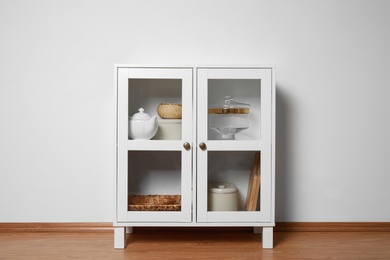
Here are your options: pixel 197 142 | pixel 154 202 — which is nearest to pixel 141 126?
pixel 197 142

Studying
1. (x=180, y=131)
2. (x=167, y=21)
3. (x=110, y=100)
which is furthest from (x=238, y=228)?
(x=167, y=21)

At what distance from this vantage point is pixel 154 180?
1881mm

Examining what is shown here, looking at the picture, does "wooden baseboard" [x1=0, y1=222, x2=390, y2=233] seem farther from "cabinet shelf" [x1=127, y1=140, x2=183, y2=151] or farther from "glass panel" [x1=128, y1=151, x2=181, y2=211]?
"cabinet shelf" [x1=127, y1=140, x2=183, y2=151]

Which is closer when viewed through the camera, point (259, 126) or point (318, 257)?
point (318, 257)

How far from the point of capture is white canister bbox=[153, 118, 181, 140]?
1759 mm

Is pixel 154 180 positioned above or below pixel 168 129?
below

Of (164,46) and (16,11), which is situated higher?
(16,11)

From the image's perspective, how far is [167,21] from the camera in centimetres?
203

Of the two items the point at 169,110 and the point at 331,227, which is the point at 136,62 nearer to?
the point at 169,110

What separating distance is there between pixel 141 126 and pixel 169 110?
15cm

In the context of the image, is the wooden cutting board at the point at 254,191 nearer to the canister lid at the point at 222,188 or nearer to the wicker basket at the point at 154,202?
the canister lid at the point at 222,188

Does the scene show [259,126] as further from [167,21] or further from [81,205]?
[81,205]

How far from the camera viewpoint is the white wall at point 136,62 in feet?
6.67

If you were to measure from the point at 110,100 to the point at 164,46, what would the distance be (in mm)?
408
